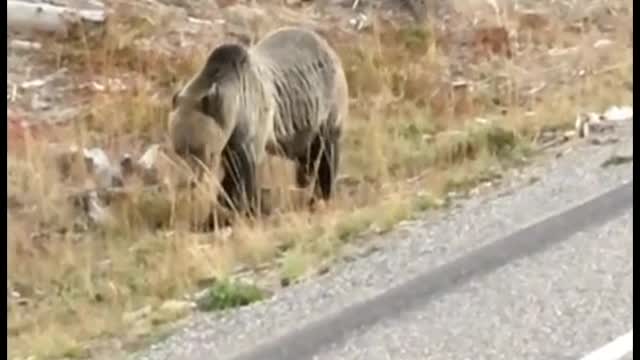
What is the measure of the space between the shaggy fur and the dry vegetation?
0.71ft

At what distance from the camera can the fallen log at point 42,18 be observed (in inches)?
631

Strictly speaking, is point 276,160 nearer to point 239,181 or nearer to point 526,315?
point 239,181

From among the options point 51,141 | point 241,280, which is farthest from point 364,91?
point 241,280

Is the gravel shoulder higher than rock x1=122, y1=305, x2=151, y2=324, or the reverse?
the gravel shoulder

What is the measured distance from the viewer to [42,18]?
54.2 ft

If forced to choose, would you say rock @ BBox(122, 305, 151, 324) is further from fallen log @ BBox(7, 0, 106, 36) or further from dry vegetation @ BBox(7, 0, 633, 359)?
fallen log @ BBox(7, 0, 106, 36)

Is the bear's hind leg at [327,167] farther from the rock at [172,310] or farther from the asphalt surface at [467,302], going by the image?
the rock at [172,310]

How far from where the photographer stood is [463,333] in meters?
7.52

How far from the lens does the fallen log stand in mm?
16016

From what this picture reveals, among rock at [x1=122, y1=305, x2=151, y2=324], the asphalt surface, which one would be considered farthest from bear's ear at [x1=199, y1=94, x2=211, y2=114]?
rock at [x1=122, y1=305, x2=151, y2=324]

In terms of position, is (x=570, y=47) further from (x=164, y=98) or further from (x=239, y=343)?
(x=239, y=343)

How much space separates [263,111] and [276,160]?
1098 mm

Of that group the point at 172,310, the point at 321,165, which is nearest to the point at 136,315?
the point at 172,310

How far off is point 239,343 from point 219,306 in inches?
40.0
